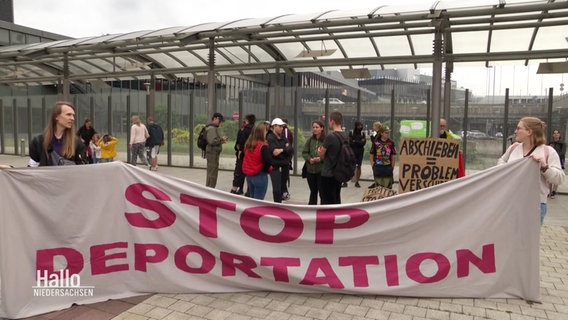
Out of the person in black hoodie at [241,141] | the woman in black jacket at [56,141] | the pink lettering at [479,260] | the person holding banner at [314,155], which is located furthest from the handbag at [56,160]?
the person in black hoodie at [241,141]

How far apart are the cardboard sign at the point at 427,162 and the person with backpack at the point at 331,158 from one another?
0.86 metres

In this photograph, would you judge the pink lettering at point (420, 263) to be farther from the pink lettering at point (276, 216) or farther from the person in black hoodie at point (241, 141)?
the person in black hoodie at point (241, 141)

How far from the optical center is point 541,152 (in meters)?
4.55

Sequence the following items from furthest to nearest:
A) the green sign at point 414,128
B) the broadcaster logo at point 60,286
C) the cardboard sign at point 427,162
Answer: the green sign at point 414,128
the cardboard sign at point 427,162
the broadcaster logo at point 60,286

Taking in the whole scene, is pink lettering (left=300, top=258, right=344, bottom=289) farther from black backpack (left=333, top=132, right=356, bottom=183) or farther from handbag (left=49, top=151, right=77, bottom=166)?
handbag (left=49, top=151, right=77, bottom=166)

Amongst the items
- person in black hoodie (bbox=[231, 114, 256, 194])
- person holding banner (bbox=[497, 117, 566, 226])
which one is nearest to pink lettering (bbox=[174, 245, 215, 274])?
person holding banner (bbox=[497, 117, 566, 226])

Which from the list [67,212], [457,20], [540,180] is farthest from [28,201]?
[457,20]

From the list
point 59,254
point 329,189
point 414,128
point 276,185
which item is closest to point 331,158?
point 329,189

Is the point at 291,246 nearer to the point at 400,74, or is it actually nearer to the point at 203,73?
the point at 400,74

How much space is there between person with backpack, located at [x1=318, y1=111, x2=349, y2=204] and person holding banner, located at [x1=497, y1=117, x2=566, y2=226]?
2198mm

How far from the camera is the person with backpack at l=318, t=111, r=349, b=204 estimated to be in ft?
20.5

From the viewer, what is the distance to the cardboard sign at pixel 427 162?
6129 mm

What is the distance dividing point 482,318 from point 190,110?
42.6ft

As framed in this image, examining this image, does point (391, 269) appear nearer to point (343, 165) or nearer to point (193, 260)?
point (193, 260)
